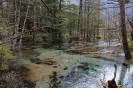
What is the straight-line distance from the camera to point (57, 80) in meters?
6.76

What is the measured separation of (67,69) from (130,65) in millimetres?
3586

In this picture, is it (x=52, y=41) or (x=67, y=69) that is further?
(x=52, y=41)

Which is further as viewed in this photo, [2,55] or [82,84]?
[2,55]

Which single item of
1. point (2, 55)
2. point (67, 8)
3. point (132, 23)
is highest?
point (67, 8)

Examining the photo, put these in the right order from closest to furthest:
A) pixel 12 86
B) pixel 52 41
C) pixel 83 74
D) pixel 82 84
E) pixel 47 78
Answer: pixel 12 86 → pixel 82 84 → pixel 47 78 → pixel 83 74 → pixel 52 41

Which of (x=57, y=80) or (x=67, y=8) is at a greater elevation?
(x=67, y=8)

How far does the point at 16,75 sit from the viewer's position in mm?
7191

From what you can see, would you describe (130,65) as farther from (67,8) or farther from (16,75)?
(67,8)

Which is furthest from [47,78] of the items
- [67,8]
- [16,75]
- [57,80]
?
[67,8]

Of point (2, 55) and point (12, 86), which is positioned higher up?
point (2, 55)

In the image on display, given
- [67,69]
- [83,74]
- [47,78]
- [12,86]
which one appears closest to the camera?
[12,86]

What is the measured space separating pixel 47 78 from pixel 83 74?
171 cm

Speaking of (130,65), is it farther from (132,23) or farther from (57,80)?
(132,23)

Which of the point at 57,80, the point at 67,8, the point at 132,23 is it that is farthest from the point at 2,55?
the point at 67,8
